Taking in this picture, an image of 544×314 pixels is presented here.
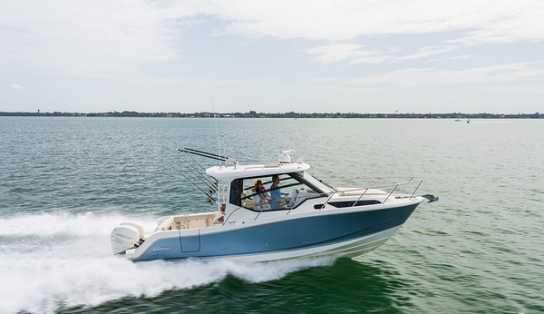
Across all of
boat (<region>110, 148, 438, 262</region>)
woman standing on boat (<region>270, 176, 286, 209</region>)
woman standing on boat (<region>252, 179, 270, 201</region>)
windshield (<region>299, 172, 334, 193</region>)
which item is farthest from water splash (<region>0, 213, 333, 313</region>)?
windshield (<region>299, 172, 334, 193</region>)

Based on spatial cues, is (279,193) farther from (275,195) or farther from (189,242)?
(189,242)

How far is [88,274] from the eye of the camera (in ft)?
26.8

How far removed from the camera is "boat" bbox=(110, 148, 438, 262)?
8.27 meters

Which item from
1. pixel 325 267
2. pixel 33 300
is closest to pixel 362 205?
pixel 325 267

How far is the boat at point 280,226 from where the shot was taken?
8266 mm

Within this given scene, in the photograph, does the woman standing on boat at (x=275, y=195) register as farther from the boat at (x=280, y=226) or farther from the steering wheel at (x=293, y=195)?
the steering wheel at (x=293, y=195)

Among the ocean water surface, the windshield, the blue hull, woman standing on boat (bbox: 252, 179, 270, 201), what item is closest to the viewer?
the ocean water surface

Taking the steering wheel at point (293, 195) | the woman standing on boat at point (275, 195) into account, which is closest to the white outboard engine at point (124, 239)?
the woman standing on boat at point (275, 195)

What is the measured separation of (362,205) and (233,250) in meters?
3.18

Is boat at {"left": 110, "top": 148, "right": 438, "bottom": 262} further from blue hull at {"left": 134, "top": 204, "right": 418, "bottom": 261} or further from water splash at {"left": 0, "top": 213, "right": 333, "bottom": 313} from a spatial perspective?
water splash at {"left": 0, "top": 213, "right": 333, "bottom": 313}

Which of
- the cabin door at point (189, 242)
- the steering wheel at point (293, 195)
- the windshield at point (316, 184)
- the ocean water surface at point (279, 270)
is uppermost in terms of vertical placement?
the windshield at point (316, 184)

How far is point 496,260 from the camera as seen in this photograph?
943 centimetres

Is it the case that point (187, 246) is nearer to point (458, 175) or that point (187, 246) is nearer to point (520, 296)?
point (520, 296)

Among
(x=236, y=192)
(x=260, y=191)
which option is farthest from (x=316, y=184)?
(x=236, y=192)
